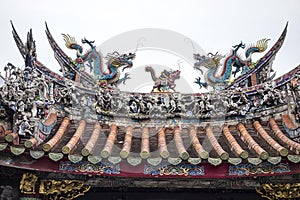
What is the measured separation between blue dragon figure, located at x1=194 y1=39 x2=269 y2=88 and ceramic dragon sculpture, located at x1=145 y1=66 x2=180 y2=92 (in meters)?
0.84

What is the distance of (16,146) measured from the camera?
5.07 meters

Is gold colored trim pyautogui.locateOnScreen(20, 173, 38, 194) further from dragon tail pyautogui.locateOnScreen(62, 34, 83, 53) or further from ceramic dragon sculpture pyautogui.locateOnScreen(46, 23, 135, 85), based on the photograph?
dragon tail pyautogui.locateOnScreen(62, 34, 83, 53)

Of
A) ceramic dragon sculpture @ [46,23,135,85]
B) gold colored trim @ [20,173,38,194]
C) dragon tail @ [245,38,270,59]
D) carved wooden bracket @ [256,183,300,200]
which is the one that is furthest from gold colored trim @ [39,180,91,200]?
dragon tail @ [245,38,270,59]

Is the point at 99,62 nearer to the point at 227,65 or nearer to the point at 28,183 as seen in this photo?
the point at 227,65

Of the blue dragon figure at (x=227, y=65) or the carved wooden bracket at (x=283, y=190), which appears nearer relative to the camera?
the carved wooden bracket at (x=283, y=190)

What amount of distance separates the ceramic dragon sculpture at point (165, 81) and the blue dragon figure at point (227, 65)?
835 millimetres

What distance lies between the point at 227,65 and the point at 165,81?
5.69 ft

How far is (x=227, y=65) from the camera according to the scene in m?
9.80

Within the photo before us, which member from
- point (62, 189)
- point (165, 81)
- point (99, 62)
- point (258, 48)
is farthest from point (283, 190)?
point (99, 62)

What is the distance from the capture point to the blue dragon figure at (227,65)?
384 inches

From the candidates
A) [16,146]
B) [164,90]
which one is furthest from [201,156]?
[164,90]

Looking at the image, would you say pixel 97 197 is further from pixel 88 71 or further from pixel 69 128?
pixel 88 71

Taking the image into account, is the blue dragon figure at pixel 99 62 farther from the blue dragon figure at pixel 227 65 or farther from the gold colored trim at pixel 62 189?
the gold colored trim at pixel 62 189

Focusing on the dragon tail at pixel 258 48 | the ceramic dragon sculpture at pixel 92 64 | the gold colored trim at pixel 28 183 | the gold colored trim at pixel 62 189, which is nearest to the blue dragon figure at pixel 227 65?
the dragon tail at pixel 258 48
